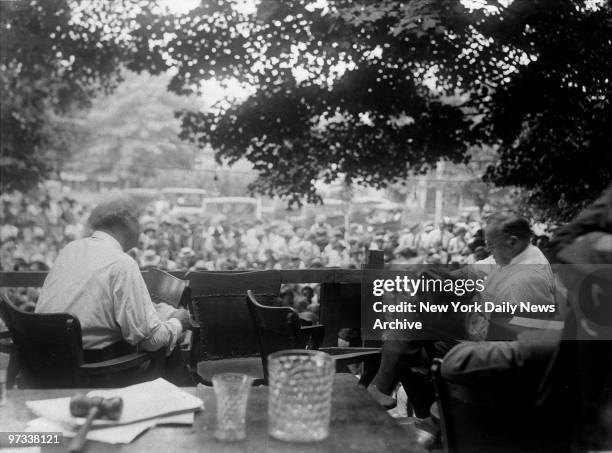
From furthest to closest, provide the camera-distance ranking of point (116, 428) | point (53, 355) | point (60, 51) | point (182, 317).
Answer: point (60, 51) < point (182, 317) < point (53, 355) < point (116, 428)

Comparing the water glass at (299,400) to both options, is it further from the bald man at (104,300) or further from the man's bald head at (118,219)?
the man's bald head at (118,219)

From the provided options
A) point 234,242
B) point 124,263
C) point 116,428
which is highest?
point 124,263

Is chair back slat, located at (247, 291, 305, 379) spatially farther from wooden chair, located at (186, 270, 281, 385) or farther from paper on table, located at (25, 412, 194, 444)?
paper on table, located at (25, 412, 194, 444)

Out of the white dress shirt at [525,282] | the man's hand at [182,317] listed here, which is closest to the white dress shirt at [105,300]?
the man's hand at [182,317]

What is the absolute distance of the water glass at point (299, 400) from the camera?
3.46 feet

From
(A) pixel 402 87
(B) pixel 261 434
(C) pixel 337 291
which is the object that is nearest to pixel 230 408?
(B) pixel 261 434

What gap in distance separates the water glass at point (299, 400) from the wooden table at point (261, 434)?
2 cm

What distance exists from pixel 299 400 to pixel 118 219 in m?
1.39

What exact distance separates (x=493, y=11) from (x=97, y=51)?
10.3 feet

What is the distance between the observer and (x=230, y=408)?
1.06 meters

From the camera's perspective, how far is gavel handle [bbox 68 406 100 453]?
3.06 ft

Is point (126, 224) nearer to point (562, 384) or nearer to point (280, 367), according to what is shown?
point (280, 367)

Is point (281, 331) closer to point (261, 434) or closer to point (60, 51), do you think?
point (261, 434)

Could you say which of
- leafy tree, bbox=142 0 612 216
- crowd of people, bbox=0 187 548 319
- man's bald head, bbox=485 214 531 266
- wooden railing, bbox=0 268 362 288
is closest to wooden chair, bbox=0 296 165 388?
wooden railing, bbox=0 268 362 288
